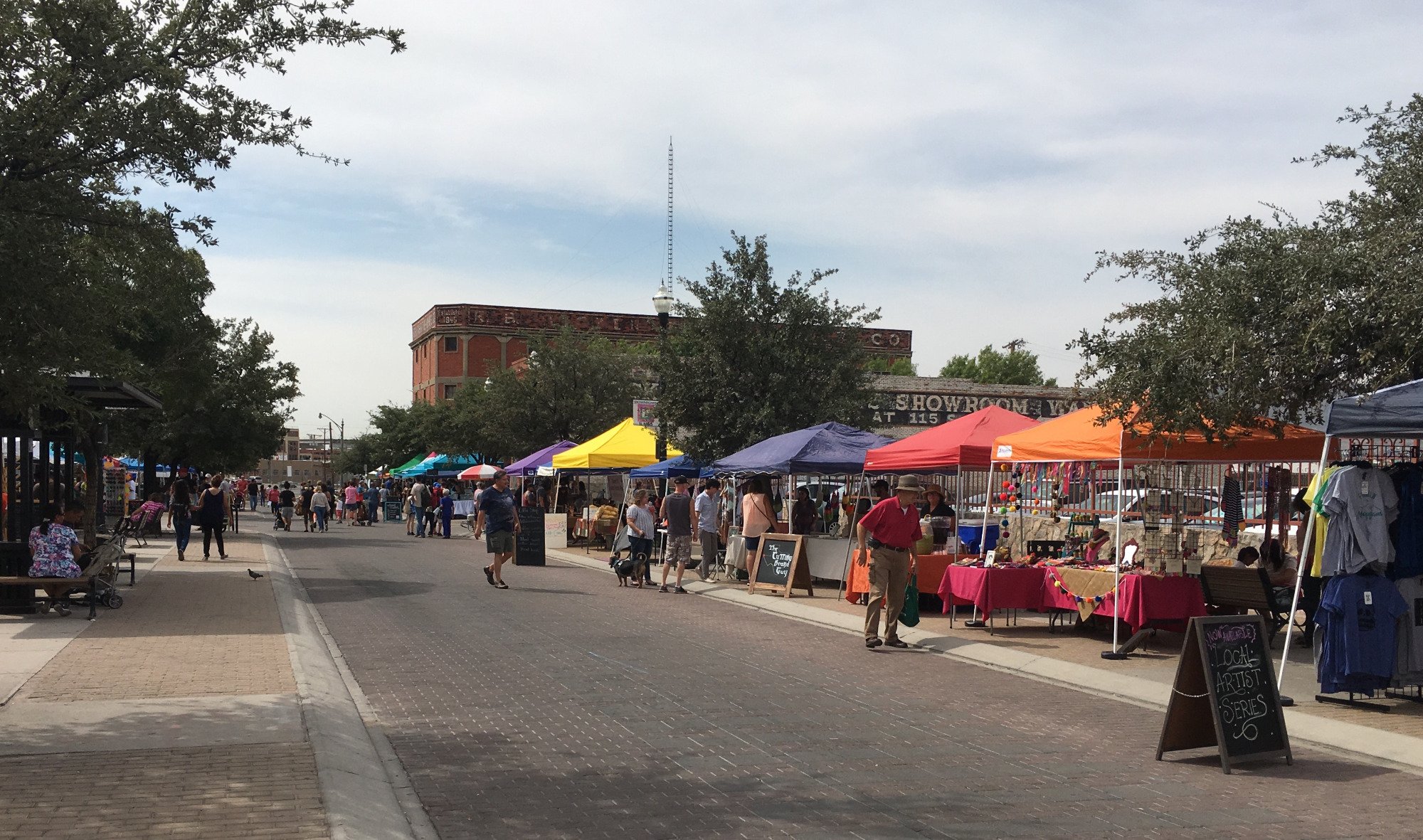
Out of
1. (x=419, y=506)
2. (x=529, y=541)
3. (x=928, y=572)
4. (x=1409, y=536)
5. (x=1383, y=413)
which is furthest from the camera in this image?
(x=419, y=506)

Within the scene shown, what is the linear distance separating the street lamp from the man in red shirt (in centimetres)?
1273

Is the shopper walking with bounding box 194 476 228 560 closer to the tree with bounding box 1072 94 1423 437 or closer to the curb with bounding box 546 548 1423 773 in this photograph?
the curb with bounding box 546 548 1423 773

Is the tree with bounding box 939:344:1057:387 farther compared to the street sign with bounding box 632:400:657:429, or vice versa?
the tree with bounding box 939:344:1057:387

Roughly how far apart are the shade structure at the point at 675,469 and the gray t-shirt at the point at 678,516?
5561 mm

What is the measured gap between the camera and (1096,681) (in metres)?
11.6

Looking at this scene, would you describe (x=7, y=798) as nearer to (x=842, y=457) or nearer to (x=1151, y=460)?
(x=1151, y=460)

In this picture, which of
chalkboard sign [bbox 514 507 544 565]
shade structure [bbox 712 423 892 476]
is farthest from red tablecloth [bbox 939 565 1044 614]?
chalkboard sign [bbox 514 507 544 565]

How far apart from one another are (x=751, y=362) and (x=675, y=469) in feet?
9.75

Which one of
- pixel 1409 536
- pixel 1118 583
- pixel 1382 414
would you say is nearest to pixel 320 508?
pixel 1118 583

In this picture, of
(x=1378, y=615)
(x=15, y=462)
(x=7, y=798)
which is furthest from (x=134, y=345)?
(x=1378, y=615)

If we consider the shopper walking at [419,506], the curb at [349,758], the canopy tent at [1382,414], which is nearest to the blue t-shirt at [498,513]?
the curb at [349,758]

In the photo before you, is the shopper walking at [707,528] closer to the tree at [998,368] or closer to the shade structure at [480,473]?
the shade structure at [480,473]

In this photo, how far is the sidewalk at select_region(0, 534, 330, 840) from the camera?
6.17 m

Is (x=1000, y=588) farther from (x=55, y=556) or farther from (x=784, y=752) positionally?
(x=55, y=556)
